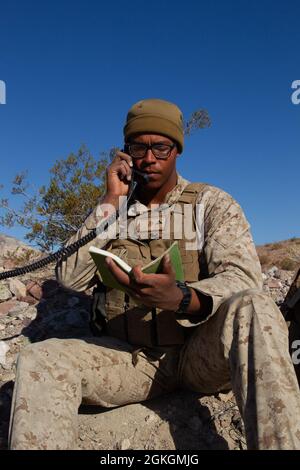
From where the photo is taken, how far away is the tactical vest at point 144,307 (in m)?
2.80

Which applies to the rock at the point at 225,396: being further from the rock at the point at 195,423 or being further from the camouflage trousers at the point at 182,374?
the camouflage trousers at the point at 182,374

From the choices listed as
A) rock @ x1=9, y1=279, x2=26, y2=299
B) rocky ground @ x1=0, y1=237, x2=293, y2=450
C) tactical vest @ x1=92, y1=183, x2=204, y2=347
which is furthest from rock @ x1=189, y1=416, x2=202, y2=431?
rock @ x1=9, y1=279, x2=26, y2=299

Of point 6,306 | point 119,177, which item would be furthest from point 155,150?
point 6,306

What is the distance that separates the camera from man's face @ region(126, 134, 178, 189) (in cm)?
324

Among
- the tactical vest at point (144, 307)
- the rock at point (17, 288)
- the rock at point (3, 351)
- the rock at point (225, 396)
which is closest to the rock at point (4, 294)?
the rock at point (17, 288)

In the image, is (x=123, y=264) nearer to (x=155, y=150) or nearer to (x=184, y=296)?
(x=184, y=296)

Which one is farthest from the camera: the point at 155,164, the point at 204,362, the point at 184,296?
the point at 155,164

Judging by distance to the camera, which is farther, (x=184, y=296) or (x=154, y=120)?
(x=154, y=120)

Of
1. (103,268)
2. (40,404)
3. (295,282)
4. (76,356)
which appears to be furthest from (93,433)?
(295,282)

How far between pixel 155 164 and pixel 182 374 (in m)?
1.34

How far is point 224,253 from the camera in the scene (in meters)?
2.68

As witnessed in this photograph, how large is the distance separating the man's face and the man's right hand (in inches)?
2.4

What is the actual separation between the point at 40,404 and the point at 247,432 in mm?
915
